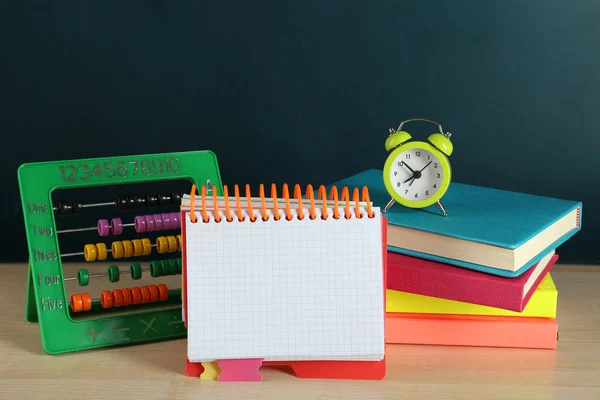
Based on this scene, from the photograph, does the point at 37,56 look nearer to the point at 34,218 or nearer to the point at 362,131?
the point at 34,218

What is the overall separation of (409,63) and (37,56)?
755 mm

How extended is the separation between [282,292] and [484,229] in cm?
34

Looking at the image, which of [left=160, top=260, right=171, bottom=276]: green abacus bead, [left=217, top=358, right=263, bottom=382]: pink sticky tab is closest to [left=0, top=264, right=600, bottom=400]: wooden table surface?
[left=217, top=358, right=263, bottom=382]: pink sticky tab

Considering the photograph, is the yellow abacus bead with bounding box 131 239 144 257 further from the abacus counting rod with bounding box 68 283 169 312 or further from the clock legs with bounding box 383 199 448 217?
the clock legs with bounding box 383 199 448 217

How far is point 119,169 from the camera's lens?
1.32 meters

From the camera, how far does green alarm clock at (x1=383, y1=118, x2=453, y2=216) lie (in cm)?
128

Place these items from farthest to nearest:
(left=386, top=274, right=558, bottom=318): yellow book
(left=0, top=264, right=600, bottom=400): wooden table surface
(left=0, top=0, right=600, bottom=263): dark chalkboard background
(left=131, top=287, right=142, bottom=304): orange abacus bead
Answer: (left=0, top=0, right=600, bottom=263): dark chalkboard background → (left=131, top=287, right=142, bottom=304): orange abacus bead → (left=386, top=274, right=558, bottom=318): yellow book → (left=0, top=264, right=600, bottom=400): wooden table surface

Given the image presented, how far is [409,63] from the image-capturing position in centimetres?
163

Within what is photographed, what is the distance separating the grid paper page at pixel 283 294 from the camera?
1.13 metres

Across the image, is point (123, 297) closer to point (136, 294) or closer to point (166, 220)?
point (136, 294)

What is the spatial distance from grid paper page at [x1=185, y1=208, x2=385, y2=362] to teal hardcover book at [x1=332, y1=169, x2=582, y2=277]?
15 centimetres

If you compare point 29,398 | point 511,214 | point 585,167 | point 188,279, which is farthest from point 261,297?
point 585,167

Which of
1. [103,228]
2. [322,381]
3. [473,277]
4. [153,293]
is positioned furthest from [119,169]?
[473,277]

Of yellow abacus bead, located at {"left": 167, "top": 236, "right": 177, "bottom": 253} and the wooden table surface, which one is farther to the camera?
yellow abacus bead, located at {"left": 167, "top": 236, "right": 177, "bottom": 253}
